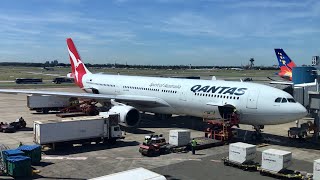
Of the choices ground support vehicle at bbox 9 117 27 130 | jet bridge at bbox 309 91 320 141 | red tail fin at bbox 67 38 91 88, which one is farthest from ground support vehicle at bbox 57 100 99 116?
jet bridge at bbox 309 91 320 141

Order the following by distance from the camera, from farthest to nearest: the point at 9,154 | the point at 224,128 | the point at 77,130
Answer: the point at 224,128 < the point at 77,130 < the point at 9,154

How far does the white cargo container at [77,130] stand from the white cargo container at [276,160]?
10697mm

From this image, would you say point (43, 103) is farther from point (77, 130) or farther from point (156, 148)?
point (156, 148)

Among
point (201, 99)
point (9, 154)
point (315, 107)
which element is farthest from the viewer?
point (201, 99)

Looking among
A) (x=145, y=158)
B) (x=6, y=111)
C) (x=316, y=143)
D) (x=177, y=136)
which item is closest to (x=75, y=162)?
(x=145, y=158)

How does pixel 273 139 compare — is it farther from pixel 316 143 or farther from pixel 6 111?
pixel 6 111

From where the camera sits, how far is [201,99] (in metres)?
27.5

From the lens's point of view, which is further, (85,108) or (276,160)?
(85,108)

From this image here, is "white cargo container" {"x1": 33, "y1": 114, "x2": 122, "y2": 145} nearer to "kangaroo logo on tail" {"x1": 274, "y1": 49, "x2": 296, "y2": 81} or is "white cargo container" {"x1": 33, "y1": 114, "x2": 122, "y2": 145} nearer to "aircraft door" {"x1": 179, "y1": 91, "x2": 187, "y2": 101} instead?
"aircraft door" {"x1": 179, "y1": 91, "x2": 187, "y2": 101}

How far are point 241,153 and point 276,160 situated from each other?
2.07 metres

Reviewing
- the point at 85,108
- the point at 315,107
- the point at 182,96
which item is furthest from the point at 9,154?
the point at 315,107

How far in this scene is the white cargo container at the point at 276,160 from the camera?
1734 cm

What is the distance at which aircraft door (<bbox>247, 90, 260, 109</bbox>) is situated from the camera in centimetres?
2456

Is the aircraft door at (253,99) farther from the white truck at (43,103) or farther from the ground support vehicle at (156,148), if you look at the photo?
the white truck at (43,103)
